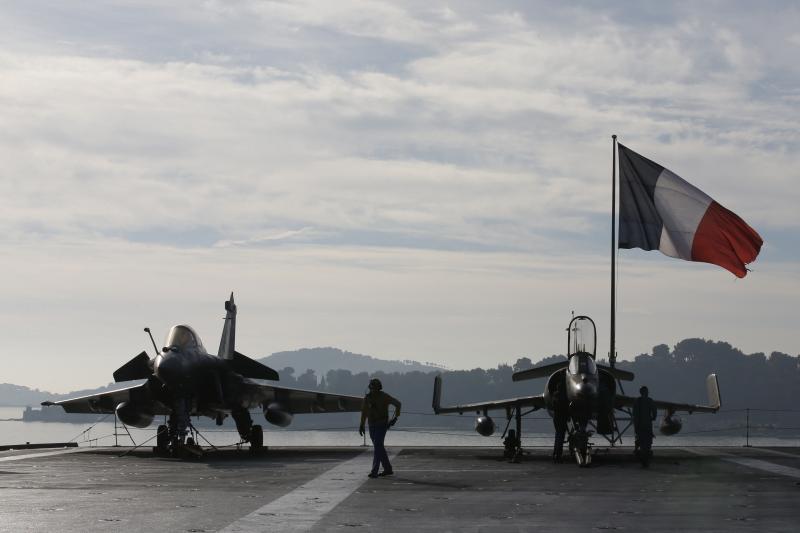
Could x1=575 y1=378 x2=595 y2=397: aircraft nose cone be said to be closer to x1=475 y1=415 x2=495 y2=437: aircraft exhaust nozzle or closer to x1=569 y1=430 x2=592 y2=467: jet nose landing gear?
x1=569 y1=430 x2=592 y2=467: jet nose landing gear

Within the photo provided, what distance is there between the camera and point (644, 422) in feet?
80.8

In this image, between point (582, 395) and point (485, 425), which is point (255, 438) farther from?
point (582, 395)

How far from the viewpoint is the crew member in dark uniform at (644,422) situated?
23828mm

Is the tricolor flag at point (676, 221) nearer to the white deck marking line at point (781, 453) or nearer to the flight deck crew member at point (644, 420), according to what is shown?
the white deck marking line at point (781, 453)

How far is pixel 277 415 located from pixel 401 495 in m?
17.2

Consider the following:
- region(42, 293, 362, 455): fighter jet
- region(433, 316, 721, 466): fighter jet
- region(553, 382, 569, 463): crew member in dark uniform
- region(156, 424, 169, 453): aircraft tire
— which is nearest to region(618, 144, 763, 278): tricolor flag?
region(433, 316, 721, 466): fighter jet

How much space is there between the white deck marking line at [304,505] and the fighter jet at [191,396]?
22.9 ft

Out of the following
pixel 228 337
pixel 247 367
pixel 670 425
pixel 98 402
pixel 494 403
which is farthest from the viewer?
pixel 228 337

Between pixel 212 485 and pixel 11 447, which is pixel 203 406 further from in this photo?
pixel 212 485

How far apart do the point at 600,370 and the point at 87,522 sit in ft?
51.8

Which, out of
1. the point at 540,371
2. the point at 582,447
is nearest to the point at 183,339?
the point at 540,371

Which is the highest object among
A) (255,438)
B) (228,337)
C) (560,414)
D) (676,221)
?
(676,221)

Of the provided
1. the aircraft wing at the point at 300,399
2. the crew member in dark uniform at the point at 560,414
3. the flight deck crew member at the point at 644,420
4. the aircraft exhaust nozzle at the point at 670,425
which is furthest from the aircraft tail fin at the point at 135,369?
the aircraft exhaust nozzle at the point at 670,425

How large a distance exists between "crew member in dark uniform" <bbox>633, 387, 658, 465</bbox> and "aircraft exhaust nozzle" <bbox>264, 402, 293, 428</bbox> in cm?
1193
